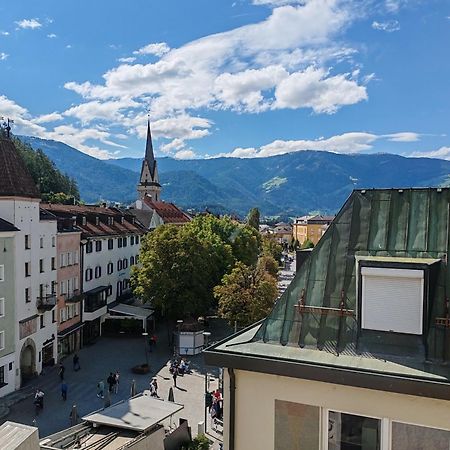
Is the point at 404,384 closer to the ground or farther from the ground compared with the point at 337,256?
closer to the ground

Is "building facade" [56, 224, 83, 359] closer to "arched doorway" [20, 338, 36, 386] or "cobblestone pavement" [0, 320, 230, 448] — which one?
"cobblestone pavement" [0, 320, 230, 448]

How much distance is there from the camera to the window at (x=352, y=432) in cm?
664

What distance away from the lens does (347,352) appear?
23.1 feet

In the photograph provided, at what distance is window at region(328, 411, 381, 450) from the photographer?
21.8ft

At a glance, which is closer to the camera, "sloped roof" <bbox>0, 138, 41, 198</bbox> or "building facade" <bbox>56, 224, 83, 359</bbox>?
"sloped roof" <bbox>0, 138, 41, 198</bbox>

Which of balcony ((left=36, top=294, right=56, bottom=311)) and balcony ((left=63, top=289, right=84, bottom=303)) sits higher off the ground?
balcony ((left=36, top=294, right=56, bottom=311))

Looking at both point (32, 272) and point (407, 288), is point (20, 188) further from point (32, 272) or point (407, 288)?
point (407, 288)

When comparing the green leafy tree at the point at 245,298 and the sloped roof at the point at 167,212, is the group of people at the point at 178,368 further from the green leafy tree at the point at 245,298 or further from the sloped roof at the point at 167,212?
the sloped roof at the point at 167,212

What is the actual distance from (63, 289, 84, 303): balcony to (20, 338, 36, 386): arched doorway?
6.60m

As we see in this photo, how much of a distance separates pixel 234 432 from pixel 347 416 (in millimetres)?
1779

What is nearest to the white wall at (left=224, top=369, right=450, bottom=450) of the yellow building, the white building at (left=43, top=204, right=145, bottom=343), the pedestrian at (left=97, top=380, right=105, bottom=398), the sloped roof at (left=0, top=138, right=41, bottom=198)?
the pedestrian at (left=97, top=380, right=105, bottom=398)

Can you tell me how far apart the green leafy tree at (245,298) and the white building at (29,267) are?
13211 mm

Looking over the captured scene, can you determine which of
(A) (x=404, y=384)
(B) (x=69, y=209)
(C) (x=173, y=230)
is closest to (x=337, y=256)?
(A) (x=404, y=384)

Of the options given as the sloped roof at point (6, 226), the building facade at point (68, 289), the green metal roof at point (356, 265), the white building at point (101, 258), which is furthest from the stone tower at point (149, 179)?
the green metal roof at point (356, 265)
